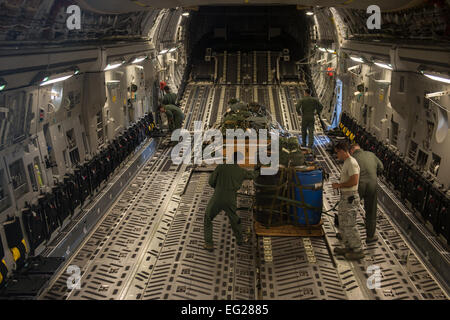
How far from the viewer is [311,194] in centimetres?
600

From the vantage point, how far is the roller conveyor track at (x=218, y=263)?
4.84 metres

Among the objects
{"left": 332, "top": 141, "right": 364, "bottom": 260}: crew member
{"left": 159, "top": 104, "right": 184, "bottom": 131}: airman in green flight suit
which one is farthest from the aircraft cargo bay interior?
{"left": 159, "top": 104, "right": 184, "bottom": 131}: airman in green flight suit

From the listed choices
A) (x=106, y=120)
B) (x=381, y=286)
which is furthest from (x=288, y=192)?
(x=106, y=120)

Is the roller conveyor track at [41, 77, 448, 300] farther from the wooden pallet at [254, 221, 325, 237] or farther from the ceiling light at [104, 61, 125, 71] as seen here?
the ceiling light at [104, 61, 125, 71]

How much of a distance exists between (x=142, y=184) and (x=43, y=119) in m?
2.90

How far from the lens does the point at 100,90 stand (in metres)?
7.92

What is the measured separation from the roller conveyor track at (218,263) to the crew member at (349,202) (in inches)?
8.0

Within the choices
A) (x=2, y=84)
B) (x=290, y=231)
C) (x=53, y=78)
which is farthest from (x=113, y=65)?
(x=290, y=231)

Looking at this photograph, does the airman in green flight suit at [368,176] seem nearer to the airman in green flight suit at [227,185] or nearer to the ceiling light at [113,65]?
the airman in green flight suit at [227,185]

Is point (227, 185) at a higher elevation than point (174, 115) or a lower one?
lower

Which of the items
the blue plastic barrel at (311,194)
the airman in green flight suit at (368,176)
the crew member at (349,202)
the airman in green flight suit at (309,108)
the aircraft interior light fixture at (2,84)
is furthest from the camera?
the airman in green flight suit at (309,108)

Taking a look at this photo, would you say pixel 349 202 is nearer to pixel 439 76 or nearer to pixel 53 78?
pixel 439 76

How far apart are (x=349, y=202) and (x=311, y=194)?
677mm

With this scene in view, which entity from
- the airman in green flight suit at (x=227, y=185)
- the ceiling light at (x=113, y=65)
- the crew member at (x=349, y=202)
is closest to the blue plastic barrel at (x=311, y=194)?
the crew member at (x=349, y=202)
